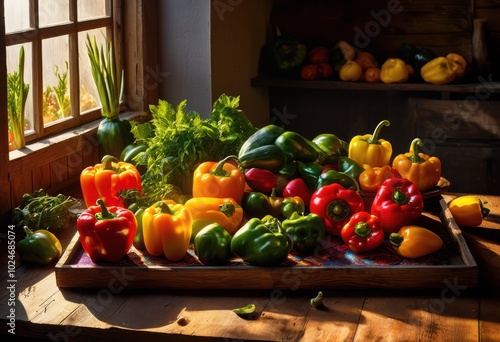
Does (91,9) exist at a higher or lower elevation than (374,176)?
higher

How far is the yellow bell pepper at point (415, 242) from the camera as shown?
2211 millimetres

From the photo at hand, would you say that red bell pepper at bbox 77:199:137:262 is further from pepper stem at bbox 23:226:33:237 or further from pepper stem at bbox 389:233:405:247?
pepper stem at bbox 389:233:405:247

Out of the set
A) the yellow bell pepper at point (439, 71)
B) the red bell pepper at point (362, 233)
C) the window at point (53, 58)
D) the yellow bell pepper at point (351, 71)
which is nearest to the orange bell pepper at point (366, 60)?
the yellow bell pepper at point (351, 71)

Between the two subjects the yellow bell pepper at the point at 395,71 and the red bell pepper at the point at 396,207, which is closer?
the red bell pepper at the point at 396,207

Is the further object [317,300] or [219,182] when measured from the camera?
[219,182]

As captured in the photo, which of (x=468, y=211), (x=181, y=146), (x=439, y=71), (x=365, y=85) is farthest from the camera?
(x=365, y=85)

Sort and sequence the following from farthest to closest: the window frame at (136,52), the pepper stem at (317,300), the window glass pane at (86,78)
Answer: the window frame at (136,52)
the window glass pane at (86,78)
the pepper stem at (317,300)

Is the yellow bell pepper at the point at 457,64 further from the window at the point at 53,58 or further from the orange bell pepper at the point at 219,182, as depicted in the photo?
the orange bell pepper at the point at 219,182

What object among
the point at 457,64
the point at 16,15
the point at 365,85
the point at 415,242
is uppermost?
the point at 16,15

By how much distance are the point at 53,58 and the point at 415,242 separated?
1483 millimetres

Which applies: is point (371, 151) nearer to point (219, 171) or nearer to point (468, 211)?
point (468, 211)

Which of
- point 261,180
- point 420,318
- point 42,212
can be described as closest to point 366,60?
point 261,180

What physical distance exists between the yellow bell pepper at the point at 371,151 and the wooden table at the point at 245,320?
2.10ft

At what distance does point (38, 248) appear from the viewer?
2264mm
